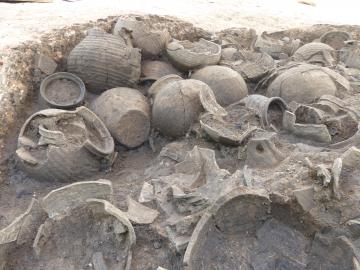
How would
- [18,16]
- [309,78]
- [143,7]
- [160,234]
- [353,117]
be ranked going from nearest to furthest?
[160,234], [353,117], [309,78], [18,16], [143,7]

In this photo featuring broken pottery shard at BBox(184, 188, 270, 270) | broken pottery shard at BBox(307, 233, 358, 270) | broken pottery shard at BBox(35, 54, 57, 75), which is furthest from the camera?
broken pottery shard at BBox(35, 54, 57, 75)

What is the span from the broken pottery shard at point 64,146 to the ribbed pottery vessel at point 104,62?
98cm

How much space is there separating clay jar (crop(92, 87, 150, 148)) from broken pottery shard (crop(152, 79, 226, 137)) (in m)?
0.32

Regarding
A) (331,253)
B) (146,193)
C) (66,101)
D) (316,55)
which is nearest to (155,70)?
(66,101)

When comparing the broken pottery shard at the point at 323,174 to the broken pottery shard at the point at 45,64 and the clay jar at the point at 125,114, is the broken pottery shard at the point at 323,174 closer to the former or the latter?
the clay jar at the point at 125,114

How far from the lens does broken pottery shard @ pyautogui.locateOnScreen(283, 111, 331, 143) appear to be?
16.9 feet

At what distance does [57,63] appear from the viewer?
6.54 meters

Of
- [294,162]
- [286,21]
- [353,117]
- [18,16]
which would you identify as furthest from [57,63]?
[286,21]

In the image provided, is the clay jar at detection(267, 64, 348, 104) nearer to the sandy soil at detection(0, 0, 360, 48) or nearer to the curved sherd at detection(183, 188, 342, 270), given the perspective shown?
the curved sherd at detection(183, 188, 342, 270)

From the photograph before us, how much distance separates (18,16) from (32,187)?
4.73 meters

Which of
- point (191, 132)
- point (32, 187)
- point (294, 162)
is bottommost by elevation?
point (32, 187)

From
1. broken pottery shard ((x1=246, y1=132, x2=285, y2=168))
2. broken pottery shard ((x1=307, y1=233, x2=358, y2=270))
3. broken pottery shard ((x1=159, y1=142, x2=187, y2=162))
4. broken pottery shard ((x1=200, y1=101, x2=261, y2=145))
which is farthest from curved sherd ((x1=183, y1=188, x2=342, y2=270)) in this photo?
broken pottery shard ((x1=159, y1=142, x2=187, y2=162))

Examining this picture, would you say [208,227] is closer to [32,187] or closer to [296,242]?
[296,242]

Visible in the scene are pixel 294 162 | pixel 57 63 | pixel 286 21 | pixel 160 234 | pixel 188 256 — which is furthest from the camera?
pixel 286 21
